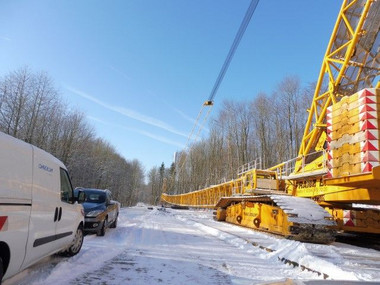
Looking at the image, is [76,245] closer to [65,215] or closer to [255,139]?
[65,215]

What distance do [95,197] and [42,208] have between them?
7.56m

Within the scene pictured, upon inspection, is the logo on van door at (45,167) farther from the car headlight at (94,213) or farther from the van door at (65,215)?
the car headlight at (94,213)

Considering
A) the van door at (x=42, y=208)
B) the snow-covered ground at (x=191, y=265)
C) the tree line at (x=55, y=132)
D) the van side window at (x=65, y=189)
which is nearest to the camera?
the van door at (x=42, y=208)

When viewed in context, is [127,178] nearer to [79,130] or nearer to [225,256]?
[79,130]

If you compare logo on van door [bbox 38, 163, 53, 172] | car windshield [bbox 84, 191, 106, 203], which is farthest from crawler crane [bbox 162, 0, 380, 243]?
logo on van door [bbox 38, 163, 53, 172]

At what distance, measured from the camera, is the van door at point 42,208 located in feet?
15.1

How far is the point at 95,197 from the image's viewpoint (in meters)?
12.3

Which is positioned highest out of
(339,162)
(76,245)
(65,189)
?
(339,162)

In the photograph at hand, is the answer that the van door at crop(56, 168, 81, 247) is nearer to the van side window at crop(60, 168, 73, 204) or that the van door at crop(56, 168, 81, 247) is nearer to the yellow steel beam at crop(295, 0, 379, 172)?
the van side window at crop(60, 168, 73, 204)

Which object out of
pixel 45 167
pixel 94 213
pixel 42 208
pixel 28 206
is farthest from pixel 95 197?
pixel 28 206

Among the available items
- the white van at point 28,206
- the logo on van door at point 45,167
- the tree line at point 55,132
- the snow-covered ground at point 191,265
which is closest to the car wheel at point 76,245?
the snow-covered ground at point 191,265

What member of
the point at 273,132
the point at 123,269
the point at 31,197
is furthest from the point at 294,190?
the point at 273,132

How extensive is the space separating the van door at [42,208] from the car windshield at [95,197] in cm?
651

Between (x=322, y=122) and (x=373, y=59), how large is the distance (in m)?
3.07
